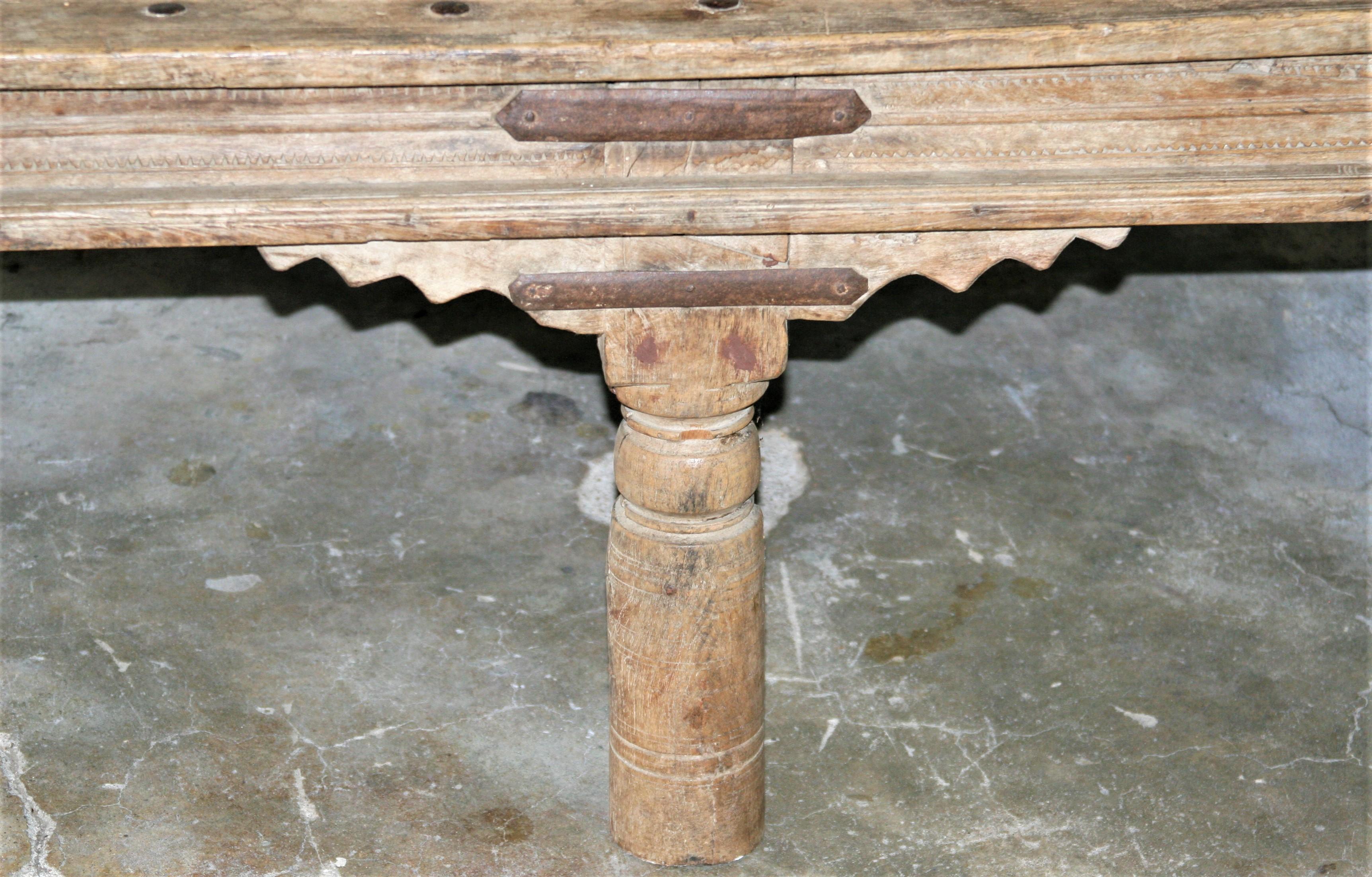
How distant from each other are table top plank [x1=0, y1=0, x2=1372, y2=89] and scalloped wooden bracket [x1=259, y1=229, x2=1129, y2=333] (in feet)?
0.95

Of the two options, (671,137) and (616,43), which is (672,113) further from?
(616,43)

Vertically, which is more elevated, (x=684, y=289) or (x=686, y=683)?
(x=684, y=289)

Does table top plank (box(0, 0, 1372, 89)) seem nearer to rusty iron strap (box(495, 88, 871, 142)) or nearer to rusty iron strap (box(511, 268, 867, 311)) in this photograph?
rusty iron strap (box(495, 88, 871, 142))

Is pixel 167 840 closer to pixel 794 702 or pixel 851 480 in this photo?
pixel 794 702

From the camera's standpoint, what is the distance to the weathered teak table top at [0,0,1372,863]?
2205mm

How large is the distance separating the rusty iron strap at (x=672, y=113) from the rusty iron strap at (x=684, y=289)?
24 centimetres

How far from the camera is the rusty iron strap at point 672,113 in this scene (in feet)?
7.38

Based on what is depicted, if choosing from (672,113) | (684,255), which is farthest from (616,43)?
(684,255)

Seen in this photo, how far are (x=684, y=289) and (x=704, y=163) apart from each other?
21 cm

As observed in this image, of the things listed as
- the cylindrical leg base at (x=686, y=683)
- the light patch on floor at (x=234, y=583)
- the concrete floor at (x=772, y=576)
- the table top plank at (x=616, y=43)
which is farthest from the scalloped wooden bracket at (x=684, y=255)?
the light patch on floor at (x=234, y=583)

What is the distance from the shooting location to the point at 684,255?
2.43 meters

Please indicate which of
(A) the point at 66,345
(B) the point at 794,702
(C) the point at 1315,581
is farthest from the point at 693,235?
(A) the point at 66,345

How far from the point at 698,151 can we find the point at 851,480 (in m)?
2.19

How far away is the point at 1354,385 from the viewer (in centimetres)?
494
